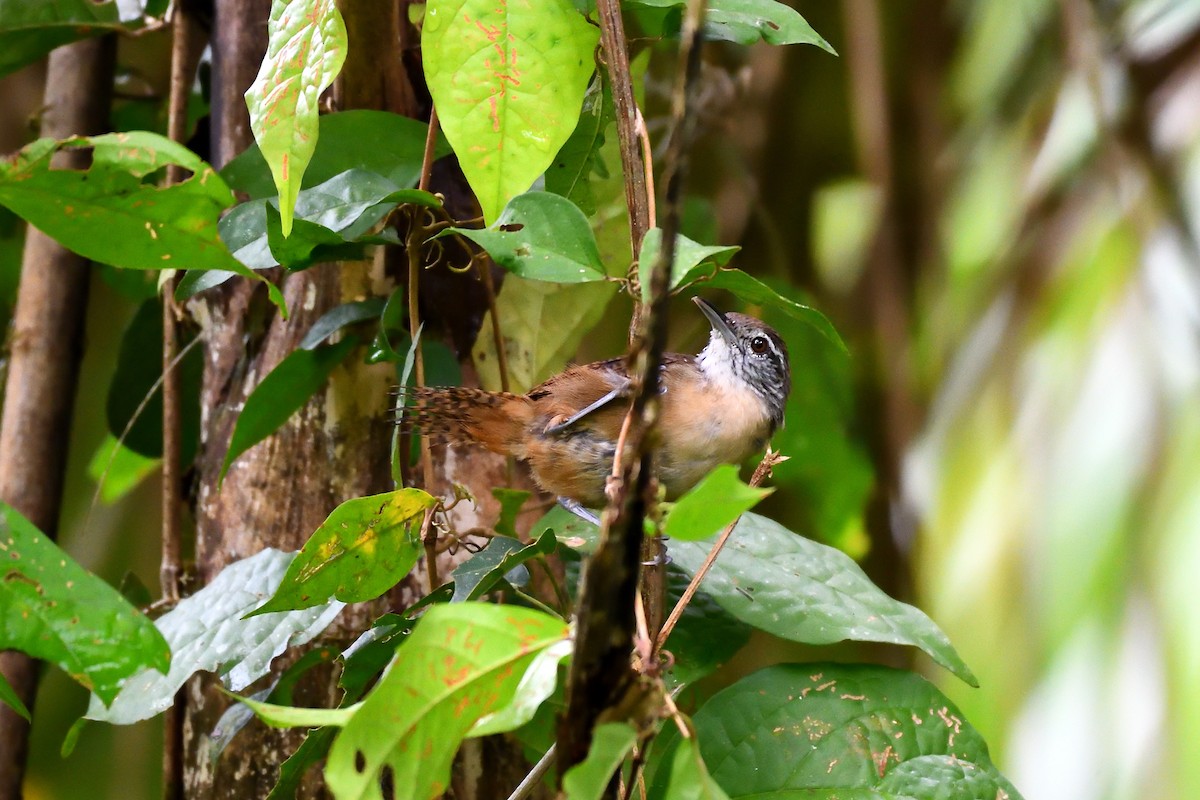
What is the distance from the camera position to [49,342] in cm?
213

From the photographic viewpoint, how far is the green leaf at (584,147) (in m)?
1.48

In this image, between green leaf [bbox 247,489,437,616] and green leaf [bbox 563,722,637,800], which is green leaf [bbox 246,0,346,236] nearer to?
green leaf [bbox 247,489,437,616]

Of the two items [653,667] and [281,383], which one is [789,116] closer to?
[281,383]

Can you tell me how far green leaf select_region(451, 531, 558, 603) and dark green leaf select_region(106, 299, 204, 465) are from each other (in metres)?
0.99

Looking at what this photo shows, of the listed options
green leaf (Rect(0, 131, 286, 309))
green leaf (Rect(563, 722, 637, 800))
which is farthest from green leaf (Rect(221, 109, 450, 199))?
green leaf (Rect(563, 722, 637, 800))

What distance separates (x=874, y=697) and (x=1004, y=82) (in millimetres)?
2718

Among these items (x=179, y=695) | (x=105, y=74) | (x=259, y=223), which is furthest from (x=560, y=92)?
(x=105, y=74)

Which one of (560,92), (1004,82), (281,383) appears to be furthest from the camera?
(1004,82)

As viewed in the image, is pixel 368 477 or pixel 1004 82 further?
pixel 1004 82

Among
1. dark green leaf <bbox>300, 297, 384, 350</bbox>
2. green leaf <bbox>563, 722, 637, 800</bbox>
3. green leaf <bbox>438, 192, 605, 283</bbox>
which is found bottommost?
green leaf <bbox>563, 722, 637, 800</bbox>

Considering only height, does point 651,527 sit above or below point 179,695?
above

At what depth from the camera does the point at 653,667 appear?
90 cm

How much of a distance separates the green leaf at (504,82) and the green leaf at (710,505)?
1.68ft

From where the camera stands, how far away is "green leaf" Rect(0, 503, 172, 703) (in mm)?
908
